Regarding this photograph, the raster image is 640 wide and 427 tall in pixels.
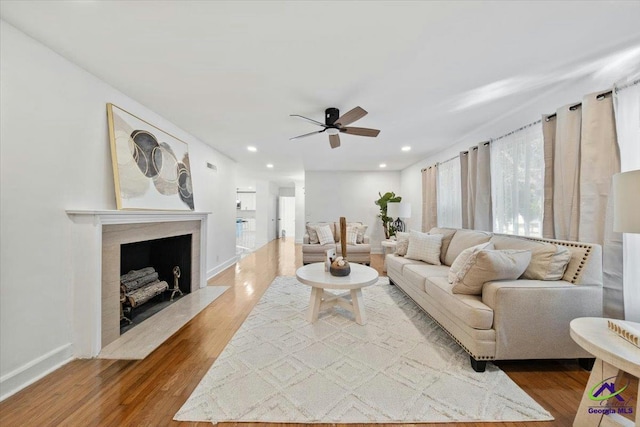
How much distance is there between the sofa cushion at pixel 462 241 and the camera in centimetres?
298

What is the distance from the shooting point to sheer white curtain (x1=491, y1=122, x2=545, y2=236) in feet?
9.33

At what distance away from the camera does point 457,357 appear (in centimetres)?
203

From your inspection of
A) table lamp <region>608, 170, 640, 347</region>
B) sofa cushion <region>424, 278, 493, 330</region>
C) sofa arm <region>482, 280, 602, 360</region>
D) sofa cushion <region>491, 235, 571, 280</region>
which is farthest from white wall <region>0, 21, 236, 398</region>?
sofa cushion <region>491, 235, 571, 280</region>

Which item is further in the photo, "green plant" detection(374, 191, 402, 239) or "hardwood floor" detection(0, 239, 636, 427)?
"green plant" detection(374, 191, 402, 239)

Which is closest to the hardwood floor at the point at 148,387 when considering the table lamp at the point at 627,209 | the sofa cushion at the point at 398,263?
the table lamp at the point at 627,209

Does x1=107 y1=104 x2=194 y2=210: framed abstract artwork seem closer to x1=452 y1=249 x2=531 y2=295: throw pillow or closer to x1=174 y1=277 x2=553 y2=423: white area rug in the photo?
x1=174 y1=277 x2=553 y2=423: white area rug

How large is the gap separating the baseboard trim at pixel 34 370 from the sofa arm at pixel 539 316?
323cm

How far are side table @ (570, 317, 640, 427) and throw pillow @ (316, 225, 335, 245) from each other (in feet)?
13.6

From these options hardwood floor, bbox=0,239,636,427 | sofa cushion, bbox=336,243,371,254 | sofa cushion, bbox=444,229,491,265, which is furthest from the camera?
sofa cushion, bbox=336,243,371,254

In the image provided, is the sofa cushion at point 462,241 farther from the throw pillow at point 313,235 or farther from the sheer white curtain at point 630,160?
the throw pillow at point 313,235

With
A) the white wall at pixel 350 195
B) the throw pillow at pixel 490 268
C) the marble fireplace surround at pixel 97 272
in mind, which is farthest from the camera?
the white wall at pixel 350 195

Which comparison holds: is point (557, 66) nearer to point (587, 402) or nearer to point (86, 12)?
point (587, 402)

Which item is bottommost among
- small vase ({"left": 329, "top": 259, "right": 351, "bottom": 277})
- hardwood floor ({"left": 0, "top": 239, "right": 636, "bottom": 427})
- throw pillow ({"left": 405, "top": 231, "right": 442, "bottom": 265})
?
hardwood floor ({"left": 0, "top": 239, "right": 636, "bottom": 427})

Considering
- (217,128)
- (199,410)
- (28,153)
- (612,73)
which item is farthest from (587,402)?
(217,128)
